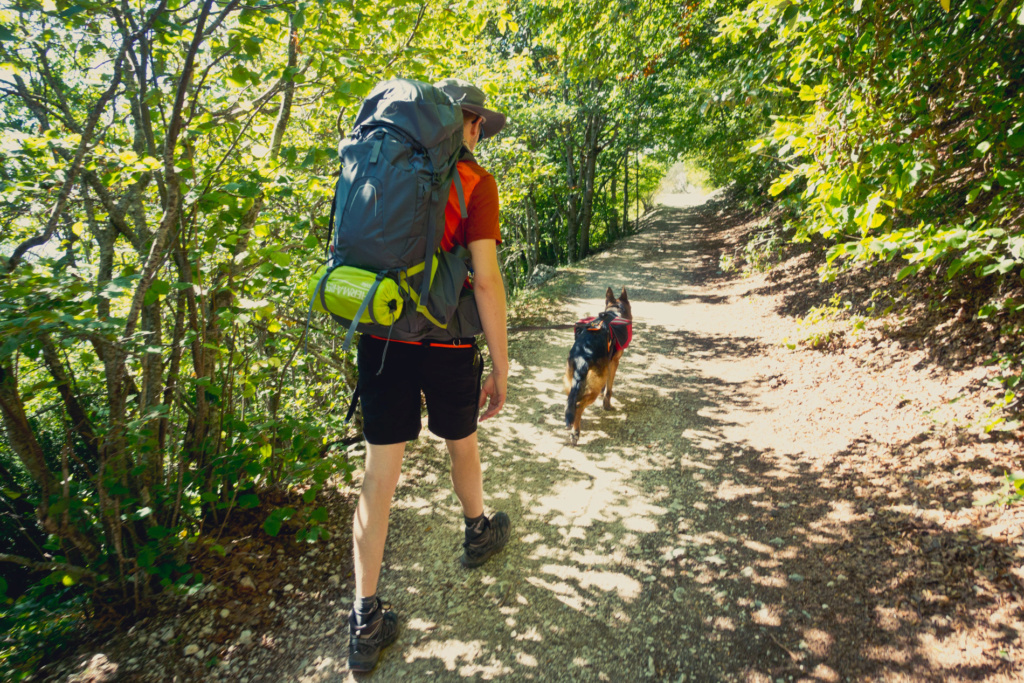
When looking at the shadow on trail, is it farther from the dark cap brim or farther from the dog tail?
the dark cap brim

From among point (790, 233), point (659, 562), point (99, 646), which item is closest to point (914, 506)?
point (659, 562)

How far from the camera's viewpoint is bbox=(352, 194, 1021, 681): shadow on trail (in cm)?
A: 215

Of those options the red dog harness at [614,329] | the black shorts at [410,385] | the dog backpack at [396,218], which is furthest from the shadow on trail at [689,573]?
the dog backpack at [396,218]

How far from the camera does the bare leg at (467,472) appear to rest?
234cm

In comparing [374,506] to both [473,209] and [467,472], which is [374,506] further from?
[473,209]

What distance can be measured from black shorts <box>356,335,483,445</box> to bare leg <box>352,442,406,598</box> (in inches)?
2.7

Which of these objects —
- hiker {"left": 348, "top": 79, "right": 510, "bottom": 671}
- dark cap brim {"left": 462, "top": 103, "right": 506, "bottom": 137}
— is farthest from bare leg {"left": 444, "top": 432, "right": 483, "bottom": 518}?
dark cap brim {"left": 462, "top": 103, "right": 506, "bottom": 137}

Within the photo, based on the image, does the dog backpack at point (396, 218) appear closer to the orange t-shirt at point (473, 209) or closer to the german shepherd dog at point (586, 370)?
the orange t-shirt at point (473, 209)

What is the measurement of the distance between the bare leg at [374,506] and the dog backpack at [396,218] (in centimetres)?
57

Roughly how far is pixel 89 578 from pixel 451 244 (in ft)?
7.85

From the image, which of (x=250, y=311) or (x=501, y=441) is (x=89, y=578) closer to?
(x=250, y=311)

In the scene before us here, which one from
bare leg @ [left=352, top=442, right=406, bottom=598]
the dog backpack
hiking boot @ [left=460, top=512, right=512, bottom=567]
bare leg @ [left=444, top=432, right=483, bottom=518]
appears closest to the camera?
the dog backpack

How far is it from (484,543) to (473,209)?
1.94m

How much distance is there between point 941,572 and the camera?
7.68 ft
